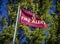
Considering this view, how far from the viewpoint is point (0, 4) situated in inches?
854

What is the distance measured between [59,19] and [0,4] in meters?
4.45

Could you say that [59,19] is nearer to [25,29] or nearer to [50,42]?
[50,42]

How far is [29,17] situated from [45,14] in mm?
6716

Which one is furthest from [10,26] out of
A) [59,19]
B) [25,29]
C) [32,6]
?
[59,19]

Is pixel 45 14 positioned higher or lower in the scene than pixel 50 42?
higher

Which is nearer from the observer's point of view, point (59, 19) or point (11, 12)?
point (11, 12)

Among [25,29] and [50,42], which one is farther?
[50,42]

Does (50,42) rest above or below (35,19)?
below

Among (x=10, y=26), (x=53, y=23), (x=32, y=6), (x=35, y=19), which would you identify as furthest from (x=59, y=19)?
(x=35, y=19)

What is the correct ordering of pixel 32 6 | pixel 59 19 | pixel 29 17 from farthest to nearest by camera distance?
pixel 59 19, pixel 32 6, pixel 29 17

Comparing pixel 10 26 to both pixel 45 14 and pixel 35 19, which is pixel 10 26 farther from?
pixel 35 19

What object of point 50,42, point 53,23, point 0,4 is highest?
point 0,4

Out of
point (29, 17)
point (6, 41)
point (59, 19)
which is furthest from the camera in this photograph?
point (59, 19)

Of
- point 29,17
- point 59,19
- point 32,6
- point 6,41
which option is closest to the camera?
point 29,17
